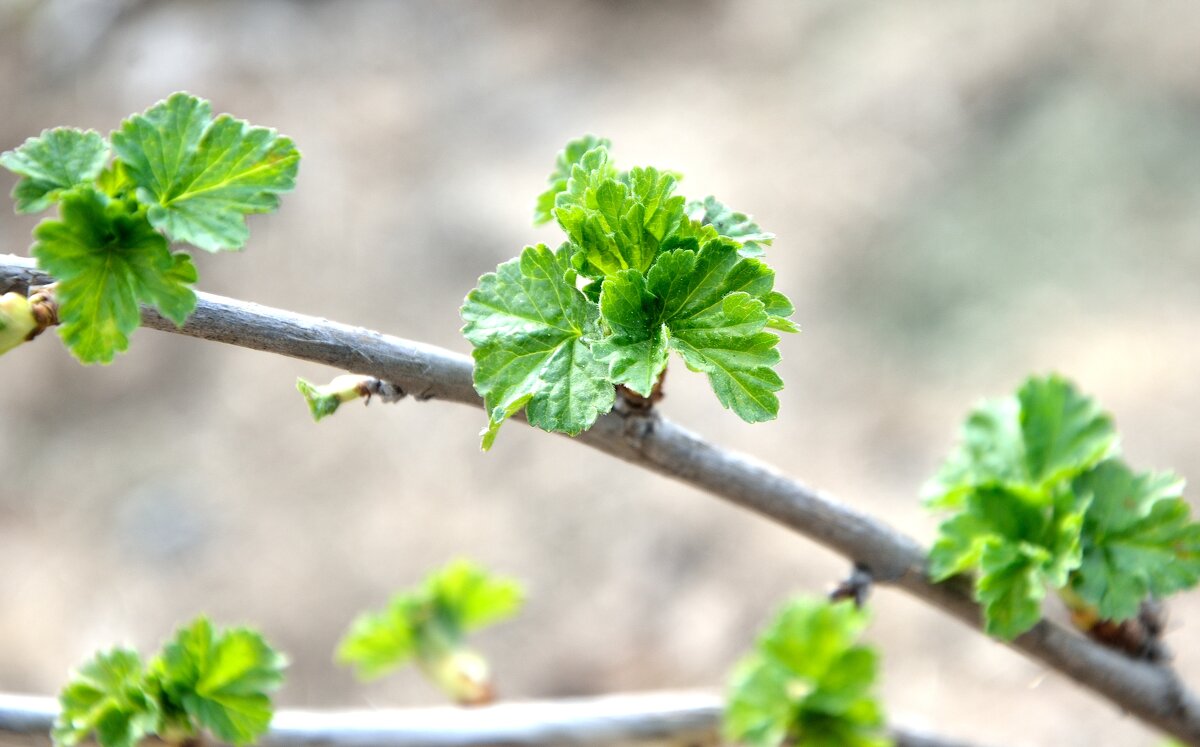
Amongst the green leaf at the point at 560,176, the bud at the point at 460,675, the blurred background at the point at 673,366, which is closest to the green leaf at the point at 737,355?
the green leaf at the point at 560,176

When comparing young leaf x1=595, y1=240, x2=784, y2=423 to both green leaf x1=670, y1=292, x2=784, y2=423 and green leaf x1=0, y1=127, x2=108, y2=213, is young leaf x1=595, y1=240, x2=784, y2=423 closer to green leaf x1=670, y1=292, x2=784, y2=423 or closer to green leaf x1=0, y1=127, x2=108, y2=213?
green leaf x1=670, y1=292, x2=784, y2=423

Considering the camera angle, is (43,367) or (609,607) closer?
(609,607)

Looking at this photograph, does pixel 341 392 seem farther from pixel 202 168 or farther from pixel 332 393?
pixel 202 168

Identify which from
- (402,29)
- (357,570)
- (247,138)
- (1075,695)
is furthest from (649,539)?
(402,29)

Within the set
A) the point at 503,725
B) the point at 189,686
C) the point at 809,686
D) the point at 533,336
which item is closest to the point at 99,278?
the point at 533,336

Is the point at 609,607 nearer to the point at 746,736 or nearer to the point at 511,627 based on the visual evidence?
the point at 511,627
